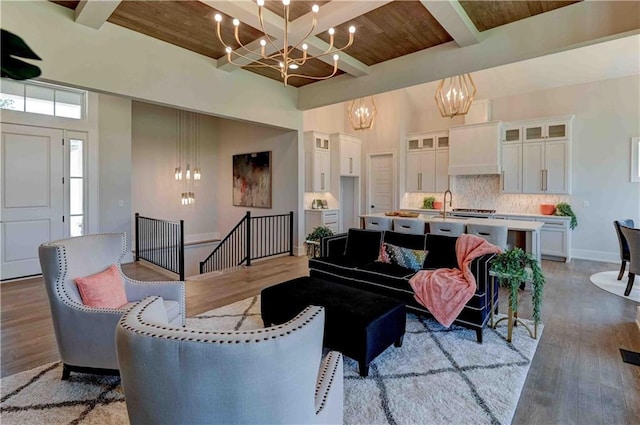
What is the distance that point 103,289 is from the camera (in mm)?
2430

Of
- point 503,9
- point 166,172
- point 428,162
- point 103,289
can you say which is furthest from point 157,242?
point 503,9

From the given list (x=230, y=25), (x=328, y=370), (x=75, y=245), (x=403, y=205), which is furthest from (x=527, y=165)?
(x=75, y=245)

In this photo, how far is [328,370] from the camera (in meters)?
1.50

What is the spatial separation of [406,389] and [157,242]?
5681 mm

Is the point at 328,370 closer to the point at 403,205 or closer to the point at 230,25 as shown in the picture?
the point at 230,25

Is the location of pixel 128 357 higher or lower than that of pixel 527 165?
lower

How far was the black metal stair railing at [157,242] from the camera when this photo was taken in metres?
5.90

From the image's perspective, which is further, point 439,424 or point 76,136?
point 76,136

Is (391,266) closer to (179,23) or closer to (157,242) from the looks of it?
(179,23)

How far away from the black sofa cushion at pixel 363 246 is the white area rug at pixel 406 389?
56.2 inches

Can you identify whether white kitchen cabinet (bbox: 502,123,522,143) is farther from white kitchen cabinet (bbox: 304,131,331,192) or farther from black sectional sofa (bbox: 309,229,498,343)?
black sectional sofa (bbox: 309,229,498,343)

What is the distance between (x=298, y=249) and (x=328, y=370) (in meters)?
5.36

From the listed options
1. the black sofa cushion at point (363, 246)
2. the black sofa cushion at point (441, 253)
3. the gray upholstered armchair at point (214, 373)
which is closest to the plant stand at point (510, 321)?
the black sofa cushion at point (441, 253)

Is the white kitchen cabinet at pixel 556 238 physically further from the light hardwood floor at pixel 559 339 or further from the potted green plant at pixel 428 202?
the potted green plant at pixel 428 202
